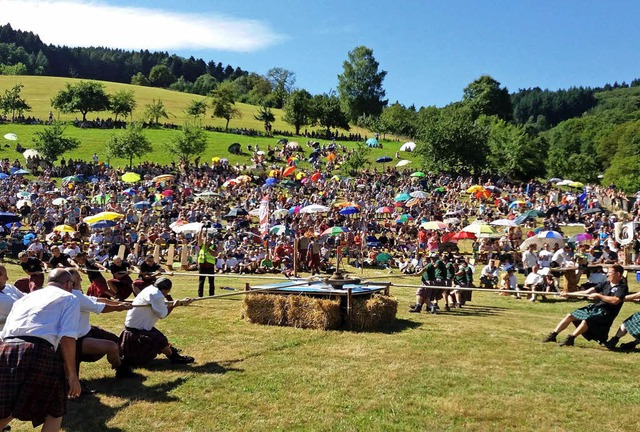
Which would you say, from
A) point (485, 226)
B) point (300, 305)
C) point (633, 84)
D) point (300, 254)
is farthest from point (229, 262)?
point (633, 84)

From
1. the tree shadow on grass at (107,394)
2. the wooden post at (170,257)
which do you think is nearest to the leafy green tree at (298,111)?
the wooden post at (170,257)

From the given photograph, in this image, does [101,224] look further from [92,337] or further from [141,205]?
[92,337]

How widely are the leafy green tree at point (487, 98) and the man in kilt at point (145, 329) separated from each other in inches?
3254

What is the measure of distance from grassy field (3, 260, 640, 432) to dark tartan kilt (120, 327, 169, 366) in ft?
0.62

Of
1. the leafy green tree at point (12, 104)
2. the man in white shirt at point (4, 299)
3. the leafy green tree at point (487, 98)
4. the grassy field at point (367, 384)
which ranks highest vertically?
the leafy green tree at point (487, 98)

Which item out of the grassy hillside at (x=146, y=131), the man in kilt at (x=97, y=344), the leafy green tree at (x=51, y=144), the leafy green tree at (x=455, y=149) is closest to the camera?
the man in kilt at (x=97, y=344)

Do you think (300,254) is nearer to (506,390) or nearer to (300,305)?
(300,305)

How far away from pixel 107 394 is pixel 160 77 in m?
143

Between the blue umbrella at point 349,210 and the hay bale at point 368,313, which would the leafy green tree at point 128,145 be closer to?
the blue umbrella at point 349,210

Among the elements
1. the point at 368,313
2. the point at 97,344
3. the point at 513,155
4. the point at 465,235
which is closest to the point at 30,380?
the point at 97,344

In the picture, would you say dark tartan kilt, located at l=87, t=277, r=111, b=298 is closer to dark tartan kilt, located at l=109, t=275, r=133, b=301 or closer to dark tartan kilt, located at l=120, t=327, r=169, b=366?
dark tartan kilt, located at l=109, t=275, r=133, b=301

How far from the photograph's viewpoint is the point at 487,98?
86750mm

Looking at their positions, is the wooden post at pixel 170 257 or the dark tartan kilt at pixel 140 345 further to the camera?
the wooden post at pixel 170 257

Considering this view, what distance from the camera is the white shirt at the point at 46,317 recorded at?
471cm
